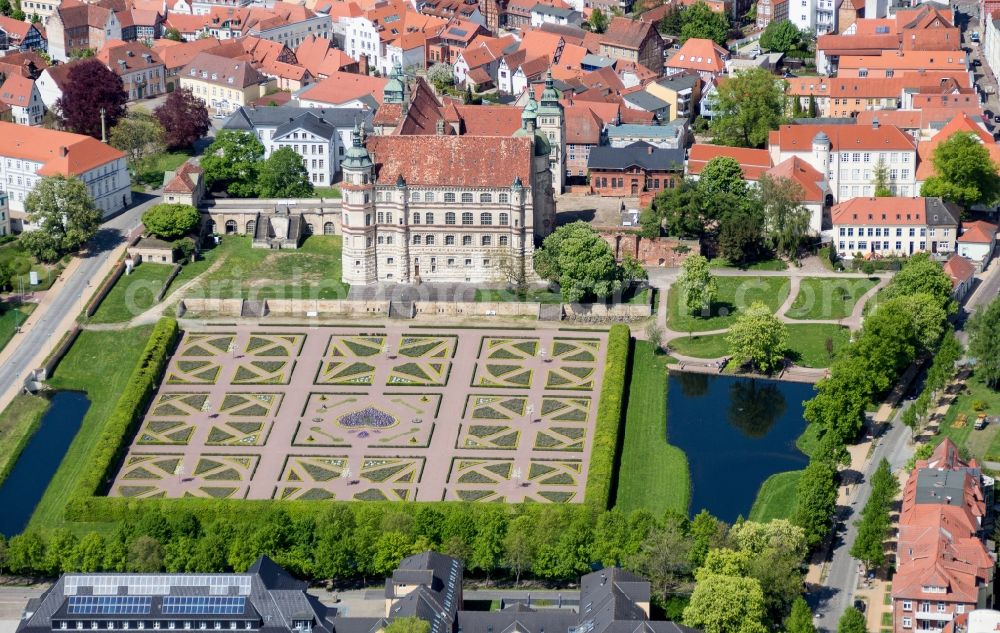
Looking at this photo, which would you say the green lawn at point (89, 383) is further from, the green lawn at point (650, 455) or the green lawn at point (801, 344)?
the green lawn at point (801, 344)

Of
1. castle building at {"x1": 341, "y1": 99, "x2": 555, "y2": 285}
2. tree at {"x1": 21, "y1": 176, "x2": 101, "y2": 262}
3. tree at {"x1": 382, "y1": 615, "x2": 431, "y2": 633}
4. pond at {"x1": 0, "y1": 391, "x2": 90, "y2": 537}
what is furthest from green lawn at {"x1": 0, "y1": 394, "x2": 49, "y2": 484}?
tree at {"x1": 382, "y1": 615, "x2": 431, "y2": 633}

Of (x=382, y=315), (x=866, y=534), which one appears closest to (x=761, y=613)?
(x=866, y=534)

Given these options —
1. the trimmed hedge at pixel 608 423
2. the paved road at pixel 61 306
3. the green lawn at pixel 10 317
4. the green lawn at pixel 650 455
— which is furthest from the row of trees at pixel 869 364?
the green lawn at pixel 10 317

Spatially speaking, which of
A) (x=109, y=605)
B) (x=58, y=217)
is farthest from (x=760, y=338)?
(x=58, y=217)

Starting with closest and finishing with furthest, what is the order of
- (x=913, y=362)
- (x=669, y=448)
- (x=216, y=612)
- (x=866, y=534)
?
(x=216, y=612) → (x=866, y=534) → (x=669, y=448) → (x=913, y=362)

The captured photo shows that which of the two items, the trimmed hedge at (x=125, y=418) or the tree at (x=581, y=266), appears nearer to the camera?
the trimmed hedge at (x=125, y=418)

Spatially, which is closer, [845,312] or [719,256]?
[845,312]

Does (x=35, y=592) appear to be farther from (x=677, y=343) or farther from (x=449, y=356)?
(x=677, y=343)
